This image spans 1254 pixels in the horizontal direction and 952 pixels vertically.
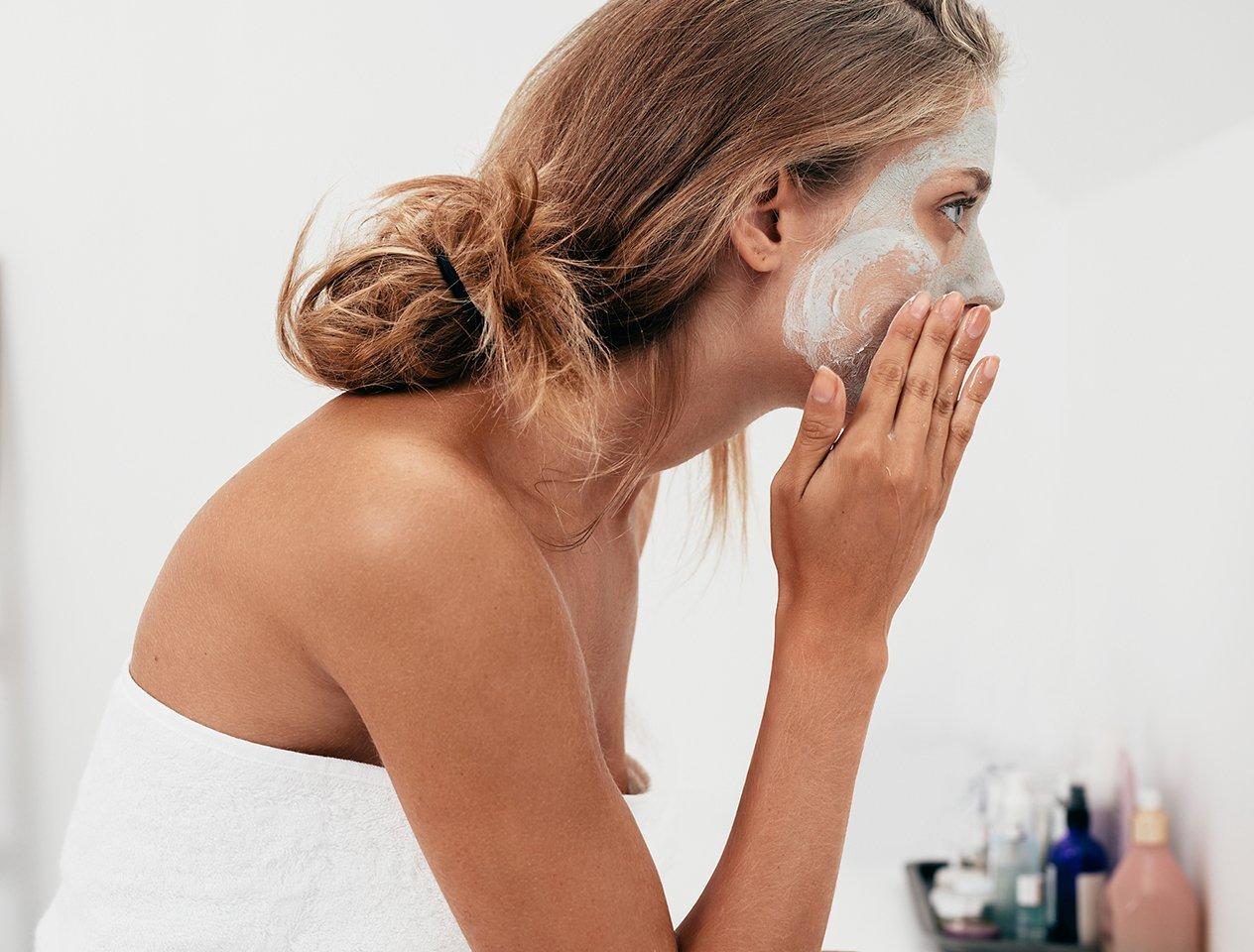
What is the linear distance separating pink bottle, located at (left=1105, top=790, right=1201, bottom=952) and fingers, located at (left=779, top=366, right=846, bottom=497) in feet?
1.80

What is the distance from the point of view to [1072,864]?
1.14 m

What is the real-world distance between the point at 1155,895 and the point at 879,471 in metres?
0.58

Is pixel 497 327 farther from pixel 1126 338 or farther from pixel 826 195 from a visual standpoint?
A: pixel 1126 338

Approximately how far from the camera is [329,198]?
1368 millimetres

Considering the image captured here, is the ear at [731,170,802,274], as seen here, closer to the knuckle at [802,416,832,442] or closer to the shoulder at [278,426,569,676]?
the knuckle at [802,416,832,442]

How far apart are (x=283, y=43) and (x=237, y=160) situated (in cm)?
15

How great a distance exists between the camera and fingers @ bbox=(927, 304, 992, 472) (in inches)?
29.2

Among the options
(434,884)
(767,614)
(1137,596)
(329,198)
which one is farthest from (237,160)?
(1137,596)

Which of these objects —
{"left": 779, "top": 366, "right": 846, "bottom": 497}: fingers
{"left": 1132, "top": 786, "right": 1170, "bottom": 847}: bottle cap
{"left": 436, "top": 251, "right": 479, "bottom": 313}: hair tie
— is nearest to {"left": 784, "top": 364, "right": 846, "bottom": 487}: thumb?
{"left": 779, "top": 366, "right": 846, "bottom": 497}: fingers

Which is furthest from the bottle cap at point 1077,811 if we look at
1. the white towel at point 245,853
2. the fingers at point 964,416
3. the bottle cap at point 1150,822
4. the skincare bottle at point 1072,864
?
the white towel at point 245,853

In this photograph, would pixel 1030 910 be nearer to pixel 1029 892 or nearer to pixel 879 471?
pixel 1029 892

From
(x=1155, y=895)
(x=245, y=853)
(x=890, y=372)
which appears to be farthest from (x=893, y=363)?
(x=1155, y=895)

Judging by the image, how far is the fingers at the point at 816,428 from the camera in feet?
2.31

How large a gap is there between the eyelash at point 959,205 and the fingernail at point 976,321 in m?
0.06
